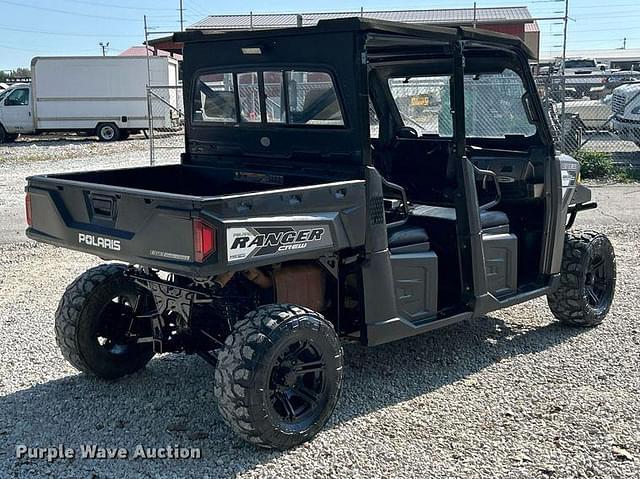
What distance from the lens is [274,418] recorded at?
3.82 m

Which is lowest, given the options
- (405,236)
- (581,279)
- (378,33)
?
(581,279)

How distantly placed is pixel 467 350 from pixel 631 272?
2992mm

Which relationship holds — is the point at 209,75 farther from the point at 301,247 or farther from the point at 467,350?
the point at 467,350

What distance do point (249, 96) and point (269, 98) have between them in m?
0.16

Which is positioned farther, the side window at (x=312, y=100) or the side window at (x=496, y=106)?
the side window at (x=496, y=106)

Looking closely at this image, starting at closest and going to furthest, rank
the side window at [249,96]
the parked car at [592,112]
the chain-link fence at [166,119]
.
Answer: the side window at [249,96] → the parked car at [592,112] → the chain-link fence at [166,119]

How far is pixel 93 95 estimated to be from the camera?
23641 millimetres

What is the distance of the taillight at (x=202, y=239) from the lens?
3537mm

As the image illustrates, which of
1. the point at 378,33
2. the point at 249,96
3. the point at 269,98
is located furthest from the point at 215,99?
the point at 378,33

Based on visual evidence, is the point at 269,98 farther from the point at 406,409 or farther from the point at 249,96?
the point at 406,409

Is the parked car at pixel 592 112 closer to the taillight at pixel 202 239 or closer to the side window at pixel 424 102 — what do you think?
the side window at pixel 424 102

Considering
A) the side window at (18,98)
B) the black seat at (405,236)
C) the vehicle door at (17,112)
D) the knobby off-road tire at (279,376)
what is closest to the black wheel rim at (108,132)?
the vehicle door at (17,112)

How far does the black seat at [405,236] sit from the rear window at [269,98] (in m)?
0.74

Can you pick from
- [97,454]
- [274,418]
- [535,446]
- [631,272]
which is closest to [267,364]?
[274,418]
